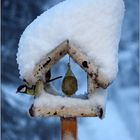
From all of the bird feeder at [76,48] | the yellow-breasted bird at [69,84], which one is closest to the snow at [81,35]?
the bird feeder at [76,48]

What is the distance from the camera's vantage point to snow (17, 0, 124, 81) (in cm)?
124

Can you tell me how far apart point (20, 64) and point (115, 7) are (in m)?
0.34

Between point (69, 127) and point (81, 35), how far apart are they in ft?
0.98

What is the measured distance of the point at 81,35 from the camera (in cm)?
125

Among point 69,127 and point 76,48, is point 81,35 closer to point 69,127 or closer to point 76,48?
point 76,48

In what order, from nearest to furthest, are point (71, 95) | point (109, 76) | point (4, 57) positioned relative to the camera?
point (109, 76), point (71, 95), point (4, 57)

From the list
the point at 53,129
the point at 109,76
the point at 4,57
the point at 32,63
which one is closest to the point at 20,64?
the point at 32,63


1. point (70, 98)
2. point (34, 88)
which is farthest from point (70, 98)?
point (34, 88)

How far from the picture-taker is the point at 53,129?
3271 mm

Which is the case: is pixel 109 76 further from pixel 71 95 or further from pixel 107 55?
pixel 71 95

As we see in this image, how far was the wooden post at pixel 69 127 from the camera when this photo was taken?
1.33m

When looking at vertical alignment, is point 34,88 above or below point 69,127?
above

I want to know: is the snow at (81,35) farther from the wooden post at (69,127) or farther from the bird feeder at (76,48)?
the wooden post at (69,127)

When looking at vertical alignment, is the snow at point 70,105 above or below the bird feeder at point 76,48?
below
